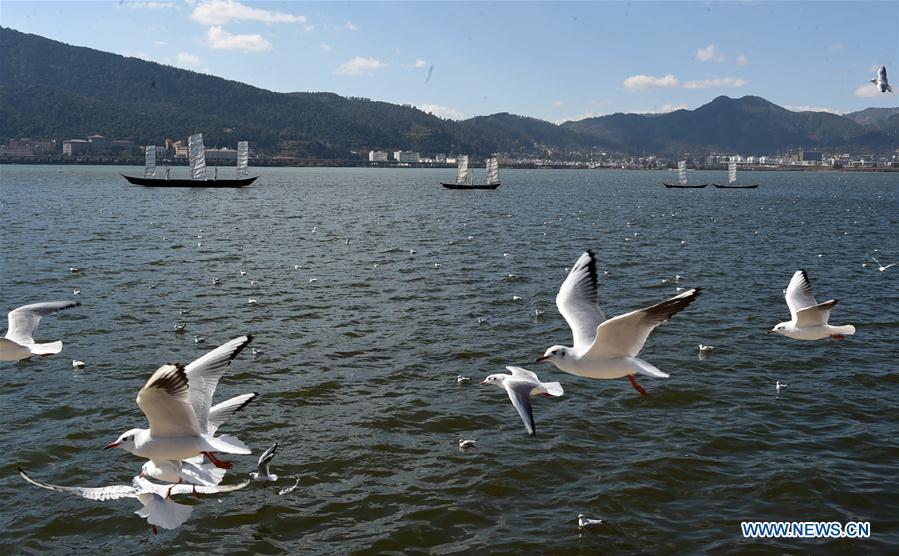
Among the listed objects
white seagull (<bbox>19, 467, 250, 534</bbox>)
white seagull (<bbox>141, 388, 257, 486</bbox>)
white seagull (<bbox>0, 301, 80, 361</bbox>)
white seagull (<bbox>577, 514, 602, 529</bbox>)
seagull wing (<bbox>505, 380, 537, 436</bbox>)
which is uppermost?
white seagull (<bbox>0, 301, 80, 361</bbox>)

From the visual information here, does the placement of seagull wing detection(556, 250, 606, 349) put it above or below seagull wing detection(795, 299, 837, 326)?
above

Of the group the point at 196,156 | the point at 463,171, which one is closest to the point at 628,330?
the point at 463,171

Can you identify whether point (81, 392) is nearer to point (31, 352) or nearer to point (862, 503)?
point (31, 352)

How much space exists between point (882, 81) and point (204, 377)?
25.4 meters

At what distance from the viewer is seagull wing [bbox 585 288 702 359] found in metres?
7.79

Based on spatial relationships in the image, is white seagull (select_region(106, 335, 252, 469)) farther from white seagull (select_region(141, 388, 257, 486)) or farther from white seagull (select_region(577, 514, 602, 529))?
white seagull (select_region(577, 514, 602, 529))

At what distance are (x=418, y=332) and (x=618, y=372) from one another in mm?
9776

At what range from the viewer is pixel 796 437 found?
12.0 metres

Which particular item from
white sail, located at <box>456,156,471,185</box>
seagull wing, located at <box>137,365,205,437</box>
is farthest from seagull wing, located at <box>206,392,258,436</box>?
white sail, located at <box>456,156,471,185</box>

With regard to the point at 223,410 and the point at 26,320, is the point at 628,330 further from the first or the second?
the point at 26,320

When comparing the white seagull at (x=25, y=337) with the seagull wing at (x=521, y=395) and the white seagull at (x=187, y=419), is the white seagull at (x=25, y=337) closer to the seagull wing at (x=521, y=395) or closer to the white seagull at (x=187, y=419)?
the white seagull at (x=187, y=419)

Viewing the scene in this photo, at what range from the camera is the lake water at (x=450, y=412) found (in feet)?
30.1

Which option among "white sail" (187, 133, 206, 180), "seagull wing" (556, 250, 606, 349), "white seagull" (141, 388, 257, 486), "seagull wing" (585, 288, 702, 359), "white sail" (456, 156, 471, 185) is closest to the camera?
"seagull wing" (585, 288, 702, 359)

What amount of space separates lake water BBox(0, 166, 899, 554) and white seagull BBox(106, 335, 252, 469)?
1499 mm
